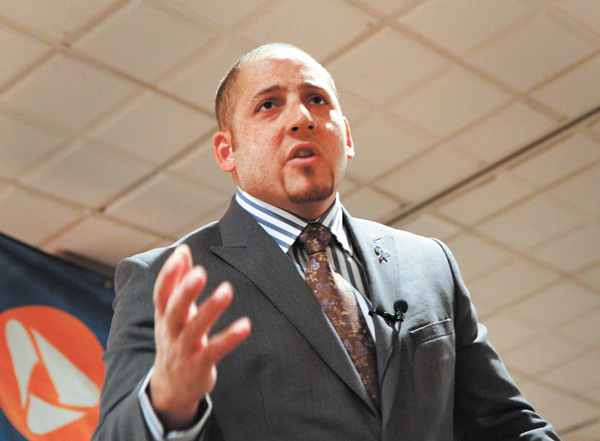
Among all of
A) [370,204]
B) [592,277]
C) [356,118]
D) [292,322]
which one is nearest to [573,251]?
[592,277]

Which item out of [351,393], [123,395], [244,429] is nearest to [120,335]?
[123,395]

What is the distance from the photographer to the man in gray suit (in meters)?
1.13

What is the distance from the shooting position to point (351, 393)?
134 cm

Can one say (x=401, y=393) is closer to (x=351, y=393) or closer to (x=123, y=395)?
(x=351, y=393)

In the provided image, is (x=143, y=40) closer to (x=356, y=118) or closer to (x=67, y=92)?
(x=67, y=92)

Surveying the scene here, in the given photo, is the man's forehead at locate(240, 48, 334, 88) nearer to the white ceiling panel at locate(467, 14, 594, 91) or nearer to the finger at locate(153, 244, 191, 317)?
the finger at locate(153, 244, 191, 317)

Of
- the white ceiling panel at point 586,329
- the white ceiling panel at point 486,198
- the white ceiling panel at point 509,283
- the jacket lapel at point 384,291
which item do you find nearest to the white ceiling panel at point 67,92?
the white ceiling panel at point 486,198

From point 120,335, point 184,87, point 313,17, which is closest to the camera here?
point 120,335

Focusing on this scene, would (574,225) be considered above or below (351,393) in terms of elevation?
above


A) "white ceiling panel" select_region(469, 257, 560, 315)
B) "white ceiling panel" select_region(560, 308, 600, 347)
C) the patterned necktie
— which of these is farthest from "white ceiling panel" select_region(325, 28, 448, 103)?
"white ceiling panel" select_region(560, 308, 600, 347)

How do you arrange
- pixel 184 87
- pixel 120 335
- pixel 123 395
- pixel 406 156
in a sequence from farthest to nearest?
1. pixel 406 156
2. pixel 184 87
3. pixel 120 335
4. pixel 123 395

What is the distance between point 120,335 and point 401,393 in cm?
46

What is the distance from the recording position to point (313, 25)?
12.7 ft

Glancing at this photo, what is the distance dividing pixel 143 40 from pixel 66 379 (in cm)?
188
